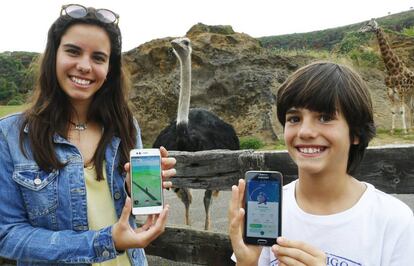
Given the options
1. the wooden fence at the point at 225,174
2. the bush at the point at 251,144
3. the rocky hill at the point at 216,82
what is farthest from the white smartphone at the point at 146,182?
the rocky hill at the point at 216,82

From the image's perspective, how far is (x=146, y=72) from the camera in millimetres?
9883

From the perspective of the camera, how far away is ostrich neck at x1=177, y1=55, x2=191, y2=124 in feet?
16.9

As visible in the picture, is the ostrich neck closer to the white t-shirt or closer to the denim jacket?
the denim jacket

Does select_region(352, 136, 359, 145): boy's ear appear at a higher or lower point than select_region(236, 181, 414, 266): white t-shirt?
higher

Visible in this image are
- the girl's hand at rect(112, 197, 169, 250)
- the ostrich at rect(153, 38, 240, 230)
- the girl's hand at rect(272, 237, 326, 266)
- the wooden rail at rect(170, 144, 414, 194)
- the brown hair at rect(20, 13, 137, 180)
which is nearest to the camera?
the girl's hand at rect(272, 237, 326, 266)

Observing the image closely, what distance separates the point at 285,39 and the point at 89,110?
28439mm

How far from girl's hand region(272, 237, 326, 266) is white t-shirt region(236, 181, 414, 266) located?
0.55 ft

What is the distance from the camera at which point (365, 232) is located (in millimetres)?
1381

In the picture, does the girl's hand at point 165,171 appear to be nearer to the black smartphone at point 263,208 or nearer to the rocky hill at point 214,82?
the black smartphone at point 263,208

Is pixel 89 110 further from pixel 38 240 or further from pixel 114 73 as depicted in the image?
pixel 38 240

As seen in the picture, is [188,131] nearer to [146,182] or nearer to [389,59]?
[146,182]

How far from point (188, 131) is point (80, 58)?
3.46 metres

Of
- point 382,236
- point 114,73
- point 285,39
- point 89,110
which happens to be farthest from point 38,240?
point 285,39

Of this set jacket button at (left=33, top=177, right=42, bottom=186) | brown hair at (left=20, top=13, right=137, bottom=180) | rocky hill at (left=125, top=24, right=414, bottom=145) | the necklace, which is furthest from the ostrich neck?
rocky hill at (left=125, top=24, right=414, bottom=145)
